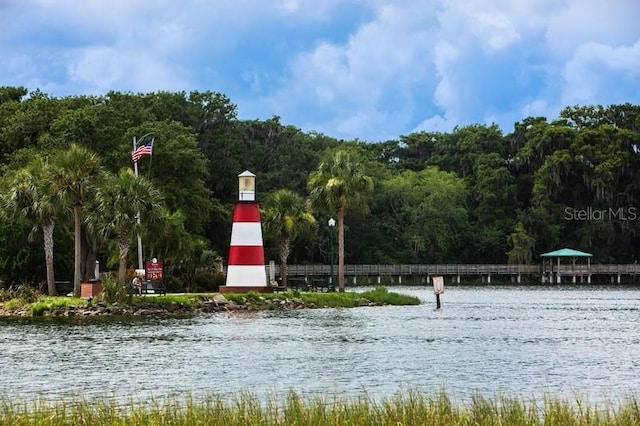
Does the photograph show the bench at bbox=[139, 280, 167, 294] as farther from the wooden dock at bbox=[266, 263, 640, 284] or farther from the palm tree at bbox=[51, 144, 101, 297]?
the wooden dock at bbox=[266, 263, 640, 284]

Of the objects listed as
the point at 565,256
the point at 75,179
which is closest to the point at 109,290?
the point at 75,179

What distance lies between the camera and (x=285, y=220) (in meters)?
66.6

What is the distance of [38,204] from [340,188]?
723 inches

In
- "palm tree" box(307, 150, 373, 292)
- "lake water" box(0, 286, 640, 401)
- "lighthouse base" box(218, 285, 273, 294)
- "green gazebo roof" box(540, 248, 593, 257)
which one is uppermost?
"palm tree" box(307, 150, 373, 292)

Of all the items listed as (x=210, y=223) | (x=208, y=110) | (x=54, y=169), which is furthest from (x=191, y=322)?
(x=208, y=110)

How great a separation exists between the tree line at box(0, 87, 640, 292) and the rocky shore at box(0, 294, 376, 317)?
45.1 feet

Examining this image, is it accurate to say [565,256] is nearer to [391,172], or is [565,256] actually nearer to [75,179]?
[391,172]

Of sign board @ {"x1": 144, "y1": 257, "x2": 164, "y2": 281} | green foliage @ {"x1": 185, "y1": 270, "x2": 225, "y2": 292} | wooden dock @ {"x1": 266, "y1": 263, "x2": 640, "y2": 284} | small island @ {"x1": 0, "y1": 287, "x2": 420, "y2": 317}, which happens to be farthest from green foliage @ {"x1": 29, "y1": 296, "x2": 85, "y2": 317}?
wooden dock @ {"x1": 266, "y1": 263, "x2": 640, "y2": 284}

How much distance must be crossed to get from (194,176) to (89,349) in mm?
44923

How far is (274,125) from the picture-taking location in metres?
103

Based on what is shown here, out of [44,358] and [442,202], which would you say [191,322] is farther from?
[442,202]

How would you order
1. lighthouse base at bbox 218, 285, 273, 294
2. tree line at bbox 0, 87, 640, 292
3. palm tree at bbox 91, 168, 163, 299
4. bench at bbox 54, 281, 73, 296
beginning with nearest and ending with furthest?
palm tree at bbox 91, 168, 163, 299
lighthouse base at bbox 218, 285, 273, 294
bench at bbox 54, 281, 73, 296
tree line at bbox 0, 87, 640, 292

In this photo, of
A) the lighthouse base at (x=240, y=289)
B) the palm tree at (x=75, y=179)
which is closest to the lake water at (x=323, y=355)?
the lighthouse base at (x=240, y=289)

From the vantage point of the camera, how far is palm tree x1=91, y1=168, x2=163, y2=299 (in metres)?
49.8
